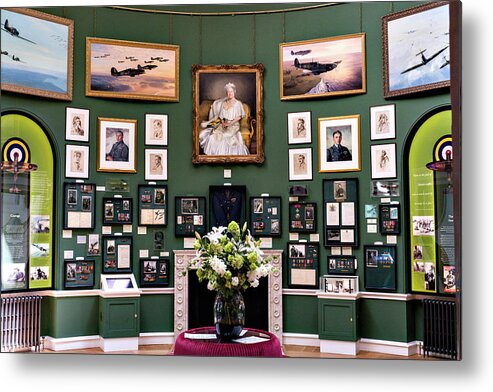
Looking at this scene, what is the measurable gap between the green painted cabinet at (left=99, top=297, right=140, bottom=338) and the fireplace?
1.52ft

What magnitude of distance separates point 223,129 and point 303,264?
5.74ft

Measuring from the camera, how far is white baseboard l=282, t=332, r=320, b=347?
6105 millimetres

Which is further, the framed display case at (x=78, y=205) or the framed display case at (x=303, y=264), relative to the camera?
the framed display case at (x=78, y=205)

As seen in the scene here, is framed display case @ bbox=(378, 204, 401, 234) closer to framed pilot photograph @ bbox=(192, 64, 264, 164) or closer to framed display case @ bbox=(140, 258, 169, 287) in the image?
framed pilot photograph @ bbox=(192, 64, 264, 164)

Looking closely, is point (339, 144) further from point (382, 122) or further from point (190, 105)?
point (190, 105)

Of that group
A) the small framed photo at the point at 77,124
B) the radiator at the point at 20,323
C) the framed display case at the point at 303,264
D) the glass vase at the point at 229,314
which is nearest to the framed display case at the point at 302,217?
the framed display case at the point at 303,264

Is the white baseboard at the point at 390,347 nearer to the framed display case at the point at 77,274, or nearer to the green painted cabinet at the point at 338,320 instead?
the green painted cabinet at the point at 338,320

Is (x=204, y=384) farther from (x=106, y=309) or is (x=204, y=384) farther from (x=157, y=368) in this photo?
(x=106, y=309)

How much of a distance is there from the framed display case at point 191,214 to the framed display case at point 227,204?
101 millimetres

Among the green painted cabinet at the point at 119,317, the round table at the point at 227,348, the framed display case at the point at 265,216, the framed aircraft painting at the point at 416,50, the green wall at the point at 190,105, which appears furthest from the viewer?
the framed display case at the point at 265,216

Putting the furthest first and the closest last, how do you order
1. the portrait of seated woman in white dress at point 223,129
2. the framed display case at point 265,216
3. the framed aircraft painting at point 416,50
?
the portrait of seated woman in white dress at point 223,129, the framed display case at point 265,216, the framed aircraft painting at point 416,50

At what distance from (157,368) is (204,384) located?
0.53m

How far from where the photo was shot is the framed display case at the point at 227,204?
638 centimetres

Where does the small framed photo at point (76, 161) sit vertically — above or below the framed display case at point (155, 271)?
above
